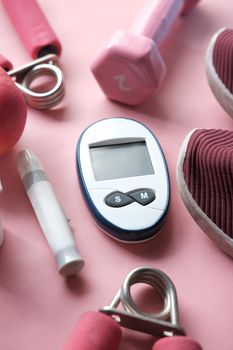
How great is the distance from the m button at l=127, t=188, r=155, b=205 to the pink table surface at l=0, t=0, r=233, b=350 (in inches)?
1.0

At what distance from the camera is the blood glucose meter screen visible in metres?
0.61

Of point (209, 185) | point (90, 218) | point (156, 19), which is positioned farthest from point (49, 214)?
point (156, 19)

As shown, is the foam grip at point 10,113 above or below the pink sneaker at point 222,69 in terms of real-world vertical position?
above

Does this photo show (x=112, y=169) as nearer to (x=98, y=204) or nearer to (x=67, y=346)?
(x=98, y=204)

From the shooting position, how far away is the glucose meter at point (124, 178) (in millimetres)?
585

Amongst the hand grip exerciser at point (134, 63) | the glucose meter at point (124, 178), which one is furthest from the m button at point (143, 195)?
the hand grip exerciser at point (134, 63)

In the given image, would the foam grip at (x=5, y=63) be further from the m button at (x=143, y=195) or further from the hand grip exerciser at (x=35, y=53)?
the m button at (x=143, y=195)

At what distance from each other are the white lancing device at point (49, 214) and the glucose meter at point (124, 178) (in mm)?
32

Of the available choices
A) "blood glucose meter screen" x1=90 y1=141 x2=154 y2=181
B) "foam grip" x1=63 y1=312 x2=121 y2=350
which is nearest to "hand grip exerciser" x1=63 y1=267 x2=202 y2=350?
"foam grip" x1=63 y1=312 x2=121 y2=350

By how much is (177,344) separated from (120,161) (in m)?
0.19

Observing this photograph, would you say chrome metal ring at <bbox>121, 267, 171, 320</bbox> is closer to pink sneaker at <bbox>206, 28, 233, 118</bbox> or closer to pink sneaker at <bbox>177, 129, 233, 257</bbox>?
pink sneaker at <bbox>177, 129, 233, 257</bbox>

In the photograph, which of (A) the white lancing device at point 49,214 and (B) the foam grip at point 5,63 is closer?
(A) the white lancing device at point 49,214

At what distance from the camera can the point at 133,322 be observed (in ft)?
1.73

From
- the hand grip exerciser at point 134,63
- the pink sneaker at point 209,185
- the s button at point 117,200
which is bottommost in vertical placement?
the pink sneaker at point 209,185
